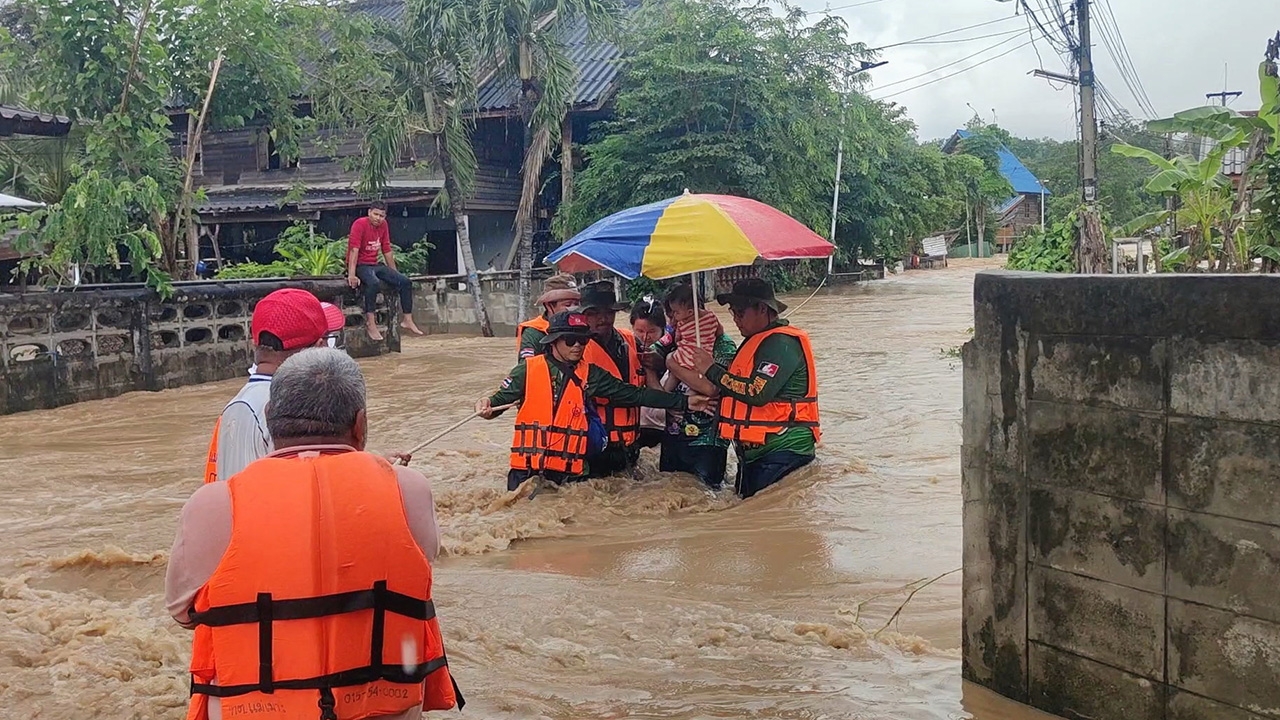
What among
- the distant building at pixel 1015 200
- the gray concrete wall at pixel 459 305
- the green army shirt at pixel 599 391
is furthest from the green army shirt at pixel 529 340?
the distant building at pixel 1015 200

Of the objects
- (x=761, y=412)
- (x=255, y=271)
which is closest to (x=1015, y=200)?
(x=255, y=271)

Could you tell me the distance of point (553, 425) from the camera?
22.3 feet

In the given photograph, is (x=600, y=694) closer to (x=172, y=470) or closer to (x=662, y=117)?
(x=172, y=470)

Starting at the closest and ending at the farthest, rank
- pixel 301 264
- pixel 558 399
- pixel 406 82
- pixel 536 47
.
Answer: pixel 558 399 → pixel 301 264 → pixel 406 82 → pixel 536 47

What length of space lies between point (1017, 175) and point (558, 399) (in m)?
61.5

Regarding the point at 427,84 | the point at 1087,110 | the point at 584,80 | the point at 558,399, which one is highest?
the point at 584,80

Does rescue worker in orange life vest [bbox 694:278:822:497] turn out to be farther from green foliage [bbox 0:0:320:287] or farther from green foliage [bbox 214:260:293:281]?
green foliage [bbox 214:260:293:281]

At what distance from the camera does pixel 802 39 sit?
2286 centimetres

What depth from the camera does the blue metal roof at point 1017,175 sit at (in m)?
61.2

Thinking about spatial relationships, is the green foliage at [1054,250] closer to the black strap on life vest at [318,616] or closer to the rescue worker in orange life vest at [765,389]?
the rescue worker in orange life vest at [765,389]

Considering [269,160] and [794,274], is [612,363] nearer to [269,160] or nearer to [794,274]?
[269,160]

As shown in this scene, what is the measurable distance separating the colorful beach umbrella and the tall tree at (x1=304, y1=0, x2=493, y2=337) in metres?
12.3

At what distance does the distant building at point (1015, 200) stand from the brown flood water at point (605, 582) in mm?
52472

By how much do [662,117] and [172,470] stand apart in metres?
15.0
